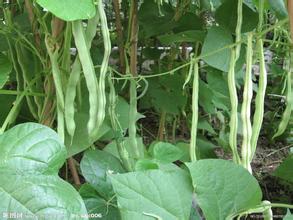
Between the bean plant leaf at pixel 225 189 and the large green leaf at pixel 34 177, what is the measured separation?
22 centimetres

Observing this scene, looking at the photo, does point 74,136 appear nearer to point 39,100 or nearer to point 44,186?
point 39,100

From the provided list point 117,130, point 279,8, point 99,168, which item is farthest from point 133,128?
point 279,8

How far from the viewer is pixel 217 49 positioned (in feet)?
3.05

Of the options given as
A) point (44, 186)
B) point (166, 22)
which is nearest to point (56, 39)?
point (44, 186)

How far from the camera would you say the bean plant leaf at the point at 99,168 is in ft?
2.76

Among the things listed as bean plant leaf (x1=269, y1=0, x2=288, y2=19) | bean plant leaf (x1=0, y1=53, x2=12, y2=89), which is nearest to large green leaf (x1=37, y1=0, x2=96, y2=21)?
bean plant leaf (x1=0, y1=53, x2=12, y2=89)

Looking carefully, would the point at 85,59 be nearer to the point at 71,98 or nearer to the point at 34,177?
the point at 71,98

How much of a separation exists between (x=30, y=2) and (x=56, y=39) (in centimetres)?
16

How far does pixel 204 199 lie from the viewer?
0.75 m

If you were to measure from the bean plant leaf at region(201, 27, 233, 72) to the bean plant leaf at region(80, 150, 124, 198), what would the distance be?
266 millimetres

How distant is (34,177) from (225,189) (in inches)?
12.0

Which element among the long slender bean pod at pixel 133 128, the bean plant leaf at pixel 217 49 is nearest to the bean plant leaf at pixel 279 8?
the bean plant leaf at pixel 217 49

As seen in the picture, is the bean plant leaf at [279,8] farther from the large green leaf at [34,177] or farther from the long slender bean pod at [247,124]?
the large green leaf at [34,177]

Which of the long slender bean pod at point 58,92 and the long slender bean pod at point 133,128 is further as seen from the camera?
the long slender bean pod at point 133,128
